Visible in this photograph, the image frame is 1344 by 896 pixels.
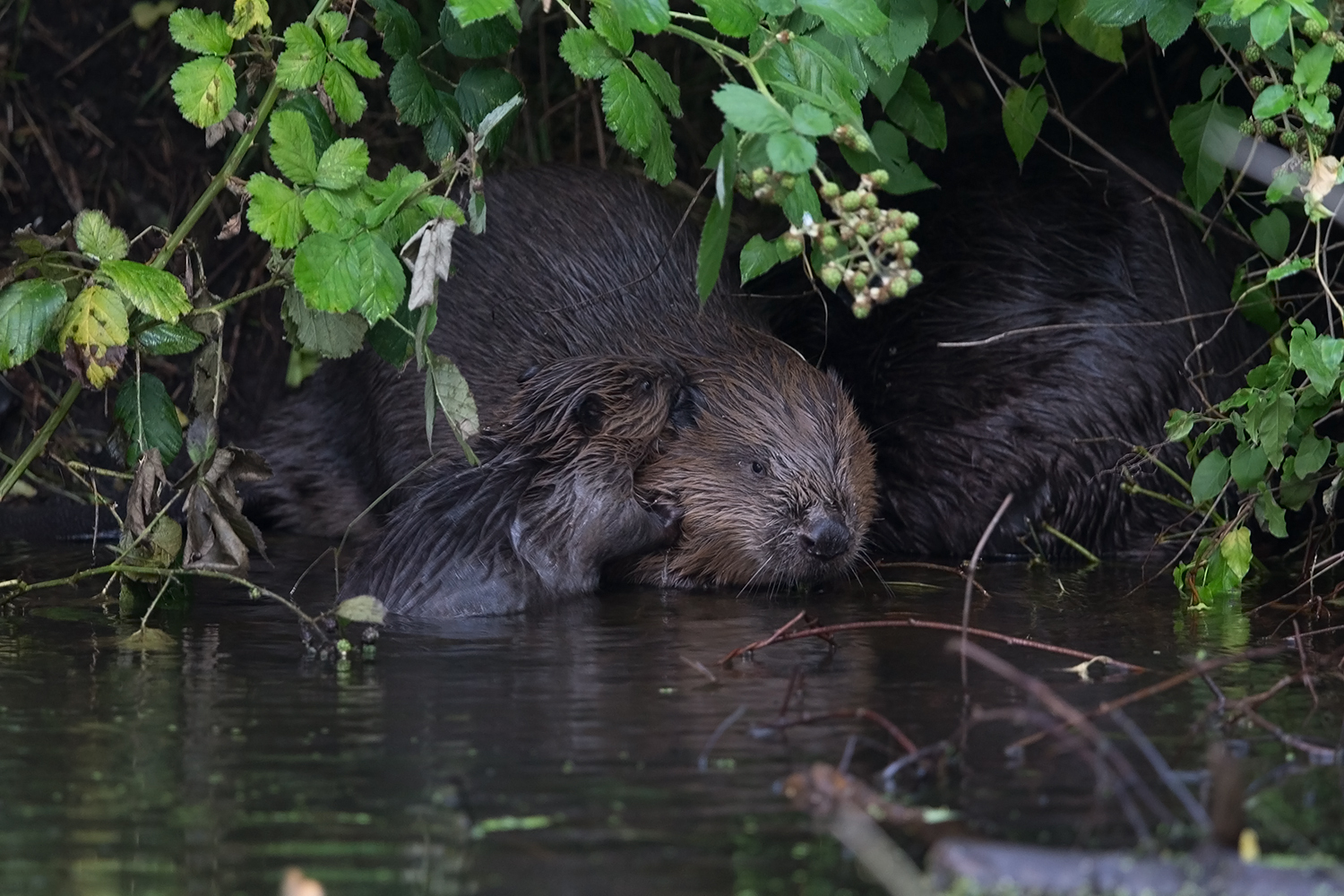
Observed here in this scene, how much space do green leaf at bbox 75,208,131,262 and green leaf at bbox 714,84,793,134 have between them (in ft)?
3.66

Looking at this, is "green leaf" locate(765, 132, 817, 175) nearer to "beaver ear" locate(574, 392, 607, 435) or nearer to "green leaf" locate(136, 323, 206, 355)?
"green leaf" locate(136, 323, 206, 355)

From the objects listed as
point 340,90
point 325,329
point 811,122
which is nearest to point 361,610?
point 325,329

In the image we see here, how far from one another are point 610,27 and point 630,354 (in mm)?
1319

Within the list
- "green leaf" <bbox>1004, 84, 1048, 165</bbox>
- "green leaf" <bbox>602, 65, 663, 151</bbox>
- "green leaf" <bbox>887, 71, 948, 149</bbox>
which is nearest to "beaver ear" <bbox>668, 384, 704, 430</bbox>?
"green leaf" <bbox>887, 71, 948, 149</bbox>

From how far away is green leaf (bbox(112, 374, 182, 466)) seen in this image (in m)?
3.38

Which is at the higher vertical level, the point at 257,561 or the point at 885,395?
the point at 885,395

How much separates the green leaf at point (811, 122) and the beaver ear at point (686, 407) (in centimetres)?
148

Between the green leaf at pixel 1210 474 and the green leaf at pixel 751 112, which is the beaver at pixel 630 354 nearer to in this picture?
the green leaf at pixel 1210 474

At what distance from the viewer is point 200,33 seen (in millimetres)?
3127

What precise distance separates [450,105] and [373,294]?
58 cm

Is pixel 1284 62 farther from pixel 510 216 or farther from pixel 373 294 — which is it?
pixel 510 216

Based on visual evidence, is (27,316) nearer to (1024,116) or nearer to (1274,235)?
(1024,116)

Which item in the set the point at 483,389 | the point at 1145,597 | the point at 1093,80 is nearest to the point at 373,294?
the point at 483,389

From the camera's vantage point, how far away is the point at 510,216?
14.9ft
